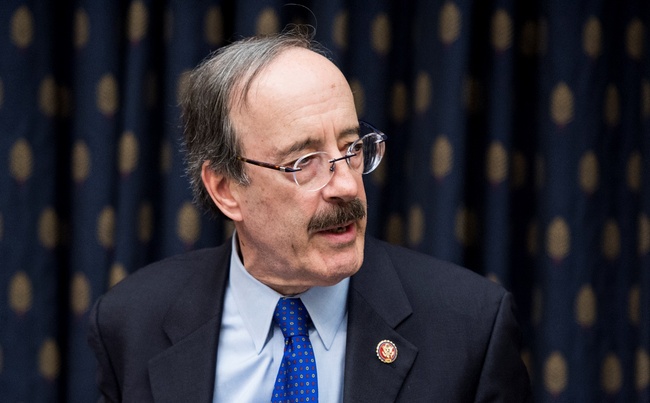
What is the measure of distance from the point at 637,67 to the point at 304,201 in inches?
41.1

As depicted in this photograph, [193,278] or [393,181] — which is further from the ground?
[393,181]

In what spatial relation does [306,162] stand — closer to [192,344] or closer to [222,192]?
[222,192]

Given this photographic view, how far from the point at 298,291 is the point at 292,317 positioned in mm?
60

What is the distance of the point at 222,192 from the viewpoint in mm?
1674

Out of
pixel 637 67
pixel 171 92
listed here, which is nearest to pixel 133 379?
pixel 171 92

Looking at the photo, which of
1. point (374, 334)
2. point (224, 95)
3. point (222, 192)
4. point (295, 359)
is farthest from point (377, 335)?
point (224, 95)

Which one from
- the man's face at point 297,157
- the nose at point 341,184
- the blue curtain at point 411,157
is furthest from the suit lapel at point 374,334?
the blue curtain at point 411,157

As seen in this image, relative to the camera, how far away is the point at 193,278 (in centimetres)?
179

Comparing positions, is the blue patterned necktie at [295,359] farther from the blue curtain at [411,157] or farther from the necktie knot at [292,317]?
the blue curtain at [411,157]

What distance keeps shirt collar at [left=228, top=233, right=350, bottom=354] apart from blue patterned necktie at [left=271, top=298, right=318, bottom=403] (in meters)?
0.02

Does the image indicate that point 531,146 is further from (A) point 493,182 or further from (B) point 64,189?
(B) point 64,189

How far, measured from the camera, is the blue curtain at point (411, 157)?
78.4 inches

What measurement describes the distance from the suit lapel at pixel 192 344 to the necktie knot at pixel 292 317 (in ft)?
0.47

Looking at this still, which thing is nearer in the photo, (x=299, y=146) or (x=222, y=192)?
(x=299, y=146)
